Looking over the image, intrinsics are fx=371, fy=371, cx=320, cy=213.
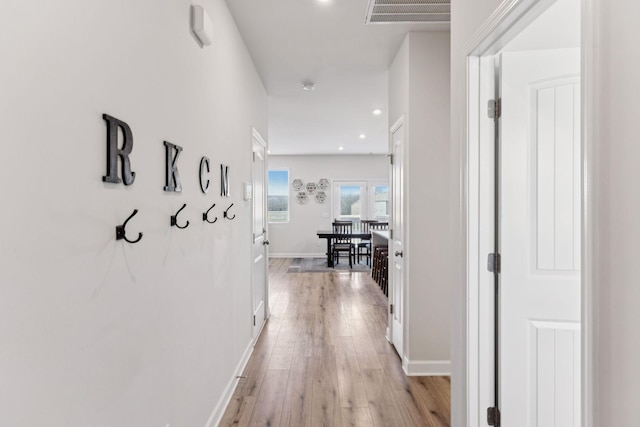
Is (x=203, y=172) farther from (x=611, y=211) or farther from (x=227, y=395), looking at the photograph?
(x=611, y=211)

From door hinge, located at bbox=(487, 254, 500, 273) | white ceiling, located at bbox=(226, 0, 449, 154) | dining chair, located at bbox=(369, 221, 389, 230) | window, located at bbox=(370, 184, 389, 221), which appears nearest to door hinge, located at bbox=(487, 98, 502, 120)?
door hinge, located at bbox=(487, 254, 500, 273)

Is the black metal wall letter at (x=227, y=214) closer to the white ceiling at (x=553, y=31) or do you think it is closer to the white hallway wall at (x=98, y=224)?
the white hallway wall at (x=98, y=224)

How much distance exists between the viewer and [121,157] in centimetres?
112

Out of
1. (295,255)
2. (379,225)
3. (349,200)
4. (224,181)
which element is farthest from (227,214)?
(349,200)

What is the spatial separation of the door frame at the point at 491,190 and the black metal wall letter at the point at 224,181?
1.43 metres

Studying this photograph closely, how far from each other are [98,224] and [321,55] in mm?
2713

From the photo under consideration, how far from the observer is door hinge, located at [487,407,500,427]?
156 centimetres

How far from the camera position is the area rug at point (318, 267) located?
24.1ft

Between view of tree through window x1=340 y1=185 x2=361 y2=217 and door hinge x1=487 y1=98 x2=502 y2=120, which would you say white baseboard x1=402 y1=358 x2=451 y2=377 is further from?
view of tree through window x1=340 y1=185 x2=361 y2=217

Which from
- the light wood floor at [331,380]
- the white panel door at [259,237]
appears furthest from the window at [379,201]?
the white panel door at [259,237]

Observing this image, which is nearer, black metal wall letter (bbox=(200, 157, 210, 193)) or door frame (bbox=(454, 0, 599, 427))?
door frame (bbox=(454, 0, 599, 427))

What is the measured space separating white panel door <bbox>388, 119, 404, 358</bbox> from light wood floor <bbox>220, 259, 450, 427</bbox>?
0.75 ft

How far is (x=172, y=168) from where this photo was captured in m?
1.52

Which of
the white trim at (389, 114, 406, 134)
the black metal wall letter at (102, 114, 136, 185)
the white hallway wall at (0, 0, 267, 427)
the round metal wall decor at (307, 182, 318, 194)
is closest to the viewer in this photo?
the white hallway wall at (0, 0, 267, 427)
